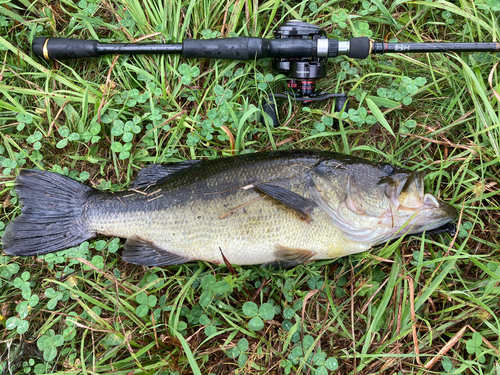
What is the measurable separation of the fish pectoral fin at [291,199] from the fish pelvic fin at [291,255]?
25 cm

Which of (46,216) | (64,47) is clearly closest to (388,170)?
(46,216)

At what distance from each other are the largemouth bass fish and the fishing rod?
69 centimetres

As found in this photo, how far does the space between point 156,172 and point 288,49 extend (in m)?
1.51

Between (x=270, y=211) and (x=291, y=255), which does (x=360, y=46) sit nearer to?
(x=270, y=211)

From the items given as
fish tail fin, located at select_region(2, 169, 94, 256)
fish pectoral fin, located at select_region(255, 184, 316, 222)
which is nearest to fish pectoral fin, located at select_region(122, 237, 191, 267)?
fish tail fin, located at select_region(2, 169, 94, 256)

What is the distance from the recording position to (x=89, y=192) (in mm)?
2682

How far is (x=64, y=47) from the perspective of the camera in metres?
2.79

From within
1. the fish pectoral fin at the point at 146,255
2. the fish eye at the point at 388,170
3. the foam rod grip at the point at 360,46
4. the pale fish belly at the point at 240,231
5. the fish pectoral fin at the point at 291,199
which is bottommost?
the fish pectoral fin at the point at 146,255

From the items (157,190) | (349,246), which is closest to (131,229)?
(157,190)

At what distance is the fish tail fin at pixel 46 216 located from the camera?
2.62 m

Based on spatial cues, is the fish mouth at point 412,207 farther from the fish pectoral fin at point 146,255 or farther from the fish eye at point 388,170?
the fish pectoral fin at point 146,255

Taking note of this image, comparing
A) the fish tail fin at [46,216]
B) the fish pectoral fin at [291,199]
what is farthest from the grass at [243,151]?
the fish pectoral fin at [291,199]

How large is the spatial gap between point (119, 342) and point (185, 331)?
514 mm

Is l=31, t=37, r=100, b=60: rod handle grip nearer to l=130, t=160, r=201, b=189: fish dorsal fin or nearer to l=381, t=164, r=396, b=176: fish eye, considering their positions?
l=130, t=160, r=201, b=189: fish dorsal fin
